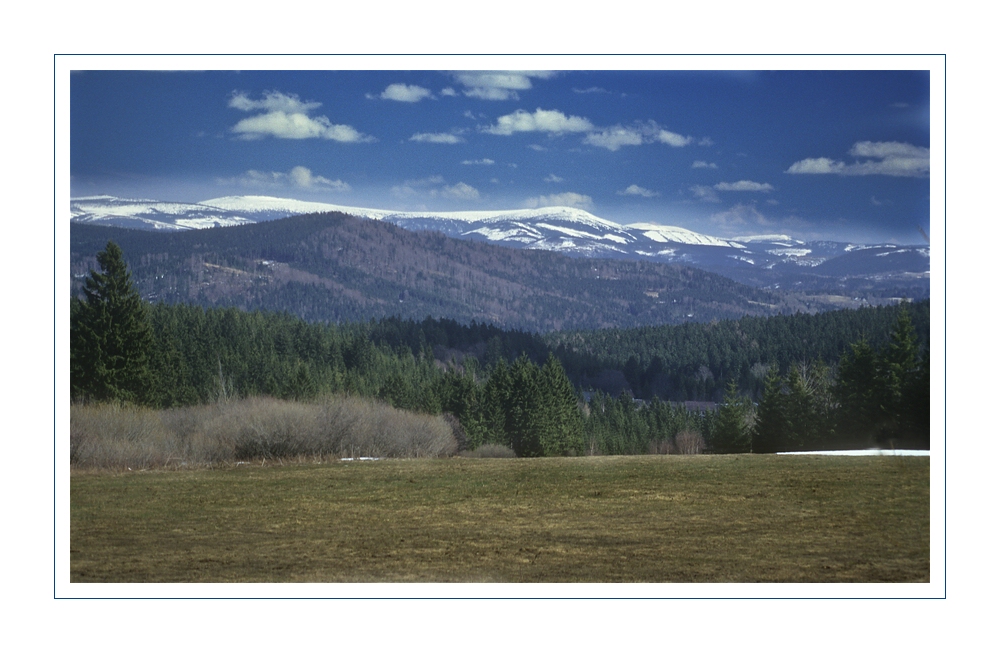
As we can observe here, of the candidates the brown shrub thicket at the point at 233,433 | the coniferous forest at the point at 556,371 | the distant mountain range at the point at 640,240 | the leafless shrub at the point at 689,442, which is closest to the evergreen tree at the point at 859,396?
the coniferous forest at the point at 556,371

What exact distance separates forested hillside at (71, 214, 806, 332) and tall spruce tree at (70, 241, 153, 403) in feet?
1.78

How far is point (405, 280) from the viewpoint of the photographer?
113 feet

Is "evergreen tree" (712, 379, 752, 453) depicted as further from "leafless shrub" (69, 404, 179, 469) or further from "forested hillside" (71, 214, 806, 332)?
"leafless shrub" (69, 404, 179, 469)

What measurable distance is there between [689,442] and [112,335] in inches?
573

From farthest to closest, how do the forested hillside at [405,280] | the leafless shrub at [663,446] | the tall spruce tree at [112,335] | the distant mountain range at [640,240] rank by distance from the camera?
the leafless shrub at [663,446] < the forested hillside at [405,280] < the tall spruce tree at [112,335] < the distant mountain range at [640,240]

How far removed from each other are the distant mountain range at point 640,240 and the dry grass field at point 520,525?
9.00 ft

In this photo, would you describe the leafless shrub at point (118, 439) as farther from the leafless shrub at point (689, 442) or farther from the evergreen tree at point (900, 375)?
the leafless shrub at point (689, 442)

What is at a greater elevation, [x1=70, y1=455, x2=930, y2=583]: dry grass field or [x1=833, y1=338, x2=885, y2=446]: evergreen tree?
[x1=833, y1=338, x2=885, y2=446]: evergreen tree

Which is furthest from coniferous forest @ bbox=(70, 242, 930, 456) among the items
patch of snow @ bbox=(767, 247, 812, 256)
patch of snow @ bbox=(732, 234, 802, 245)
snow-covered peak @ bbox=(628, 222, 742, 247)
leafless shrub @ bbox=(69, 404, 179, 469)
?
snow-covered peak @ bbox=(628, 222, 742, 247)

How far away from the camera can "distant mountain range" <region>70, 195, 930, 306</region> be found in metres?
11.1

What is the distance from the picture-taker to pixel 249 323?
2344 centimetres

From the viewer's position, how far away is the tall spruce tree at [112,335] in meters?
11.6

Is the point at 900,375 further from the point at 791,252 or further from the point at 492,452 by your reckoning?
the point at 492,452

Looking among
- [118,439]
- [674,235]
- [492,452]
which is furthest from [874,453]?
[118,439]
